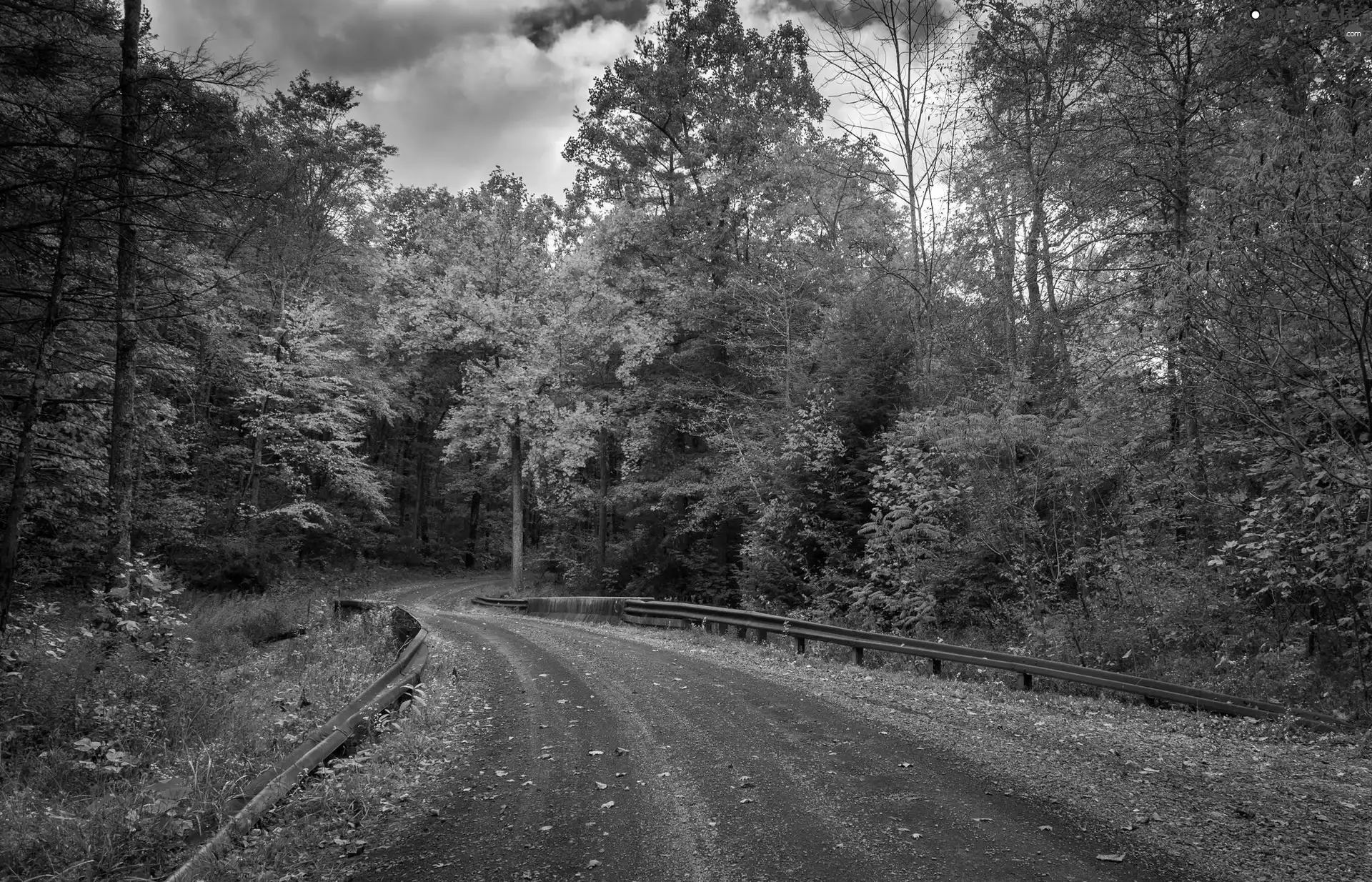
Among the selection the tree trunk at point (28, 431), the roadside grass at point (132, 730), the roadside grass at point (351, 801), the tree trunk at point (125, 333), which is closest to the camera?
the roadside grass at point (351, 801)

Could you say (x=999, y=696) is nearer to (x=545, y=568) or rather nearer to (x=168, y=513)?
(x=168, y=513)

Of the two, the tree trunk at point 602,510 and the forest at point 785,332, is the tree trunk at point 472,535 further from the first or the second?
the tree trunk at point 602,510

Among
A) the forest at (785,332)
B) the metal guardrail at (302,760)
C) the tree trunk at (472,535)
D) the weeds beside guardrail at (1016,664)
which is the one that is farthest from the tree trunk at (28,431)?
the tree trunk at (472,535)

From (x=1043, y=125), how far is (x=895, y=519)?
784 centimetres

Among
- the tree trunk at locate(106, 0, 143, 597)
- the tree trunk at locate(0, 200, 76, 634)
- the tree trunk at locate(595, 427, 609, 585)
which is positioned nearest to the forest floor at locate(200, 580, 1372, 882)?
the tree trunk at locate(106, 0, 143, 597)

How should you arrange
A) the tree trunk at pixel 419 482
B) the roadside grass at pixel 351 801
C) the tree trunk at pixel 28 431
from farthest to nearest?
1. the tree trunk at pixel 419 482
2. the tree trunk at pixel 28 431
3. the roadside grass at pixel 351 801

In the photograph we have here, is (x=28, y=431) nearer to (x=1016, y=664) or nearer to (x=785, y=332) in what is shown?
(x=1016, y=664)

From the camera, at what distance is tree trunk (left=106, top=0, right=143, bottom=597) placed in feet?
30.3

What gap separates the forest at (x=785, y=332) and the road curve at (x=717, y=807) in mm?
4592

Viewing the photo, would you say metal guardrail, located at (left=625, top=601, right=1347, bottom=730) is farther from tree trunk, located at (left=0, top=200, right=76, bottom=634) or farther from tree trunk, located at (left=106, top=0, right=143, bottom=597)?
tree trunk, located at (left=0, top=200, right=76, bottom=634)

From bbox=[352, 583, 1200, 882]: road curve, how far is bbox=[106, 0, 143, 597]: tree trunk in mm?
6102

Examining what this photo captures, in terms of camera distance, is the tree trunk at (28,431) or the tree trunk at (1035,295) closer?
the tree trunk at (28,431)

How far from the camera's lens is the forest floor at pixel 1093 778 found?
4148 mm

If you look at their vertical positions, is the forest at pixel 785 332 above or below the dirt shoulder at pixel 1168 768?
above
